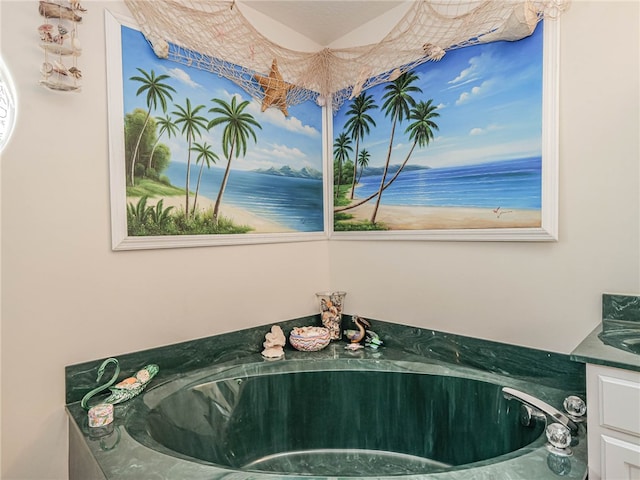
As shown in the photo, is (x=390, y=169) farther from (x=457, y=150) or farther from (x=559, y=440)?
(x=559, y=440)

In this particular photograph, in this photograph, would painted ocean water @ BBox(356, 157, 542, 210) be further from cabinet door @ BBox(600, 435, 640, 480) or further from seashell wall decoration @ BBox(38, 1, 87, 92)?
seashell wall decoration @ BBox(38, 1, 87, 92)

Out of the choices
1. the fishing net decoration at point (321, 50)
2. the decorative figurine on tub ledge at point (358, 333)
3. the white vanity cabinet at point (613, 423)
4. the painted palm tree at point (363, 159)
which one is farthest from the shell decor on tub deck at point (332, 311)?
the white vanity cabinet at point (613, 423)

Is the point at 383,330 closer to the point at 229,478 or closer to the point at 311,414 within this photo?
the point at 311,414

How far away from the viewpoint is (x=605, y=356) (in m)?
1.06

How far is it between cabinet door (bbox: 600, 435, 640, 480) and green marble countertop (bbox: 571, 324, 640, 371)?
0.66 ft

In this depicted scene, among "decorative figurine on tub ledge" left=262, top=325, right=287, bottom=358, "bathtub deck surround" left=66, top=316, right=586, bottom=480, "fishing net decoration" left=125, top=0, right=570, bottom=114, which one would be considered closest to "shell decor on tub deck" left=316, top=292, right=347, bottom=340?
"bathtub deck surround" left=66, top=316, right=586, bottom=480

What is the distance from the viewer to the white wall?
1392mm

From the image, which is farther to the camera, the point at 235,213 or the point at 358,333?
the point at 358,333

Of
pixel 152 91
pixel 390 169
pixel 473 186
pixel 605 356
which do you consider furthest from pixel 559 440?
pixel 152 91

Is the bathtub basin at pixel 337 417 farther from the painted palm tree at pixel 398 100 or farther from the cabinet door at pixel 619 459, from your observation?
the painted palm tree at pixel 398 100

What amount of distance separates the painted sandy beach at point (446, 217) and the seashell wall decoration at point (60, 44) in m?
1.54

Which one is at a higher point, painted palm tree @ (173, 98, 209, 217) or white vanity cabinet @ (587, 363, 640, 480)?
painted palm tree @ (173, 98, 209, 217)

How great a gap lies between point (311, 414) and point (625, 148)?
176 cm

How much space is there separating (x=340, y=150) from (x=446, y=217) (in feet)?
2.78
